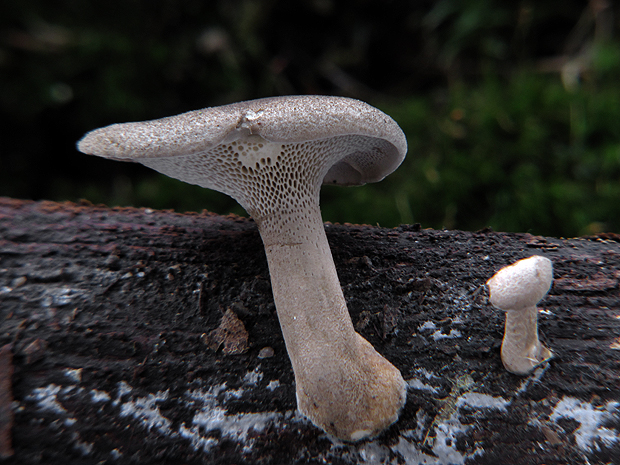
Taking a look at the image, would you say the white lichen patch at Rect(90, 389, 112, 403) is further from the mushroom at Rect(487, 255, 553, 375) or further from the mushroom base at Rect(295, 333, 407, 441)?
the mushroom at Rect(487, 255, 553, 375)

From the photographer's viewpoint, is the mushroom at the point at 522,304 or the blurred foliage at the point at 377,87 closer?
the mushroom at the point at 522,304

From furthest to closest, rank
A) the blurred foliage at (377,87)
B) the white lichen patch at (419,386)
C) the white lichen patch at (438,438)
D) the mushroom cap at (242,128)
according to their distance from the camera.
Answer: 1. the blurred foliage at (377,87)
2. the white lichen patch at (419,386)
3. the white lichen patch at (438,438)
4. the mushroom cap at (242,128)

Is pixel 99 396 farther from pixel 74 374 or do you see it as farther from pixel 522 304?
pixel 522 304

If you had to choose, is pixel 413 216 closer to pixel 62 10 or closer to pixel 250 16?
pixel 250 16

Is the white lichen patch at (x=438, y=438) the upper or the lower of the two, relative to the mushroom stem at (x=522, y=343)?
lower

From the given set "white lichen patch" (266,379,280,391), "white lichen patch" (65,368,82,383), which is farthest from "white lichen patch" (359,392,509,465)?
"white lichen patch" (65,368,82,383)

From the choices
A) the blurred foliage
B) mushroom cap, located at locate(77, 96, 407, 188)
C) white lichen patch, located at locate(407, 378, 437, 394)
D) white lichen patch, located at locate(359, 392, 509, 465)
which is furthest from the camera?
the blurred foliage

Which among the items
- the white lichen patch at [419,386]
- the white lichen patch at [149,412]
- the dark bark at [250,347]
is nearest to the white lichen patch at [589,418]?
the dark bark at [250,347]

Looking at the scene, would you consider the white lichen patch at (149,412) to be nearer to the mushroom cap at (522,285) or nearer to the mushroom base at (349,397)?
the mushroom base at (349,397)
